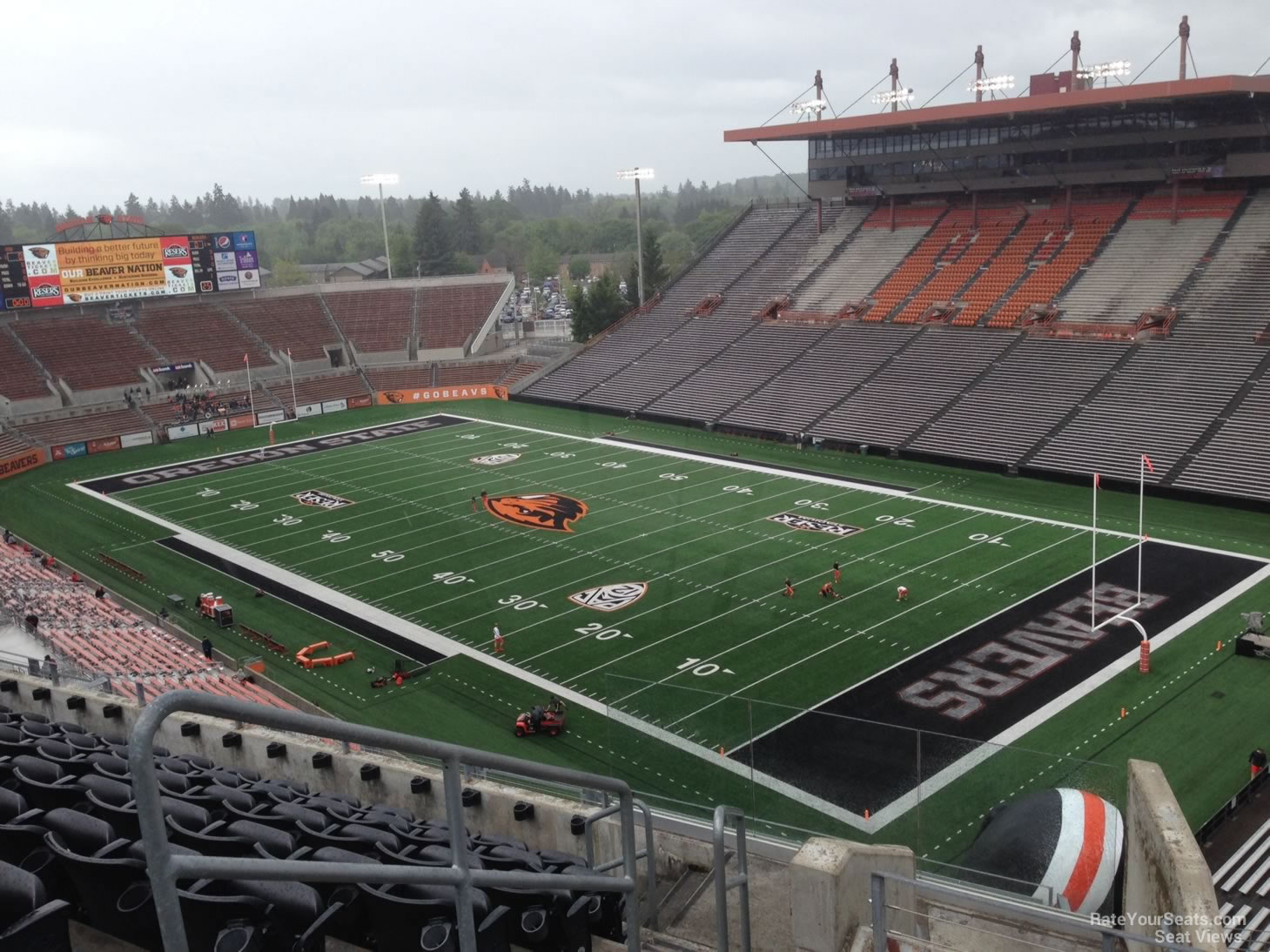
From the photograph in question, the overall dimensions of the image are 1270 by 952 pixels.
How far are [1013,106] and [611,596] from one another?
30.1 m

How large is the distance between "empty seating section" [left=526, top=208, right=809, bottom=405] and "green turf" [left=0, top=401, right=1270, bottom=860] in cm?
1127

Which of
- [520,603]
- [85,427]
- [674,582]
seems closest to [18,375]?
[85,427]

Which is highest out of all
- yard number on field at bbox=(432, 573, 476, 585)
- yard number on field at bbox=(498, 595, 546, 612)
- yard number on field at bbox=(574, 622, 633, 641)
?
yard number on field at bbox=(432, 573, 476, 585)

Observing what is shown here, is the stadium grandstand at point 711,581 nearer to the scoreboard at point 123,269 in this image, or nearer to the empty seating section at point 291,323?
the empty seating section at point 291,323

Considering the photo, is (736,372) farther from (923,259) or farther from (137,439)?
(137,439)

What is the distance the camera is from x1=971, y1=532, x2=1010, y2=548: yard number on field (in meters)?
29.8

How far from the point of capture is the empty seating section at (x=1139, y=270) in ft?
143

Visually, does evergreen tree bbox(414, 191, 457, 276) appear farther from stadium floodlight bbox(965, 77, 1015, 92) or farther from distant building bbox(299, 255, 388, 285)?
stadium floodlight bbox(965, 77, 1015, 92)

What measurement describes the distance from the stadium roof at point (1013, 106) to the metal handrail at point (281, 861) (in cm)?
4354

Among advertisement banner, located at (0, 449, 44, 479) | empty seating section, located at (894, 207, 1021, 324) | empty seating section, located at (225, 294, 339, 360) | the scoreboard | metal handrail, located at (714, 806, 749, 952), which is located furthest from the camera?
empty seating section, located at (225, 294, 339, 360)

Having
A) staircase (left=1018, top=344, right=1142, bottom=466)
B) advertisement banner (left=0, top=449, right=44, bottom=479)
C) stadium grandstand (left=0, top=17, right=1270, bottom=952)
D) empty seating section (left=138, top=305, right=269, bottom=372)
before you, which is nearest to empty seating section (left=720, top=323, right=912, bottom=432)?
stadium grandstand (left=0, top=17, right=1270, bottom=952)

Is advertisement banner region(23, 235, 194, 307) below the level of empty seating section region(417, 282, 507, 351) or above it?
above

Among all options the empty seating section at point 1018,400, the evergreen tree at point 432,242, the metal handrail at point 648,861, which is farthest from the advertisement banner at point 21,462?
the evergreen tree at point 432,242

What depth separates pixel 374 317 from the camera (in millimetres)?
65875
